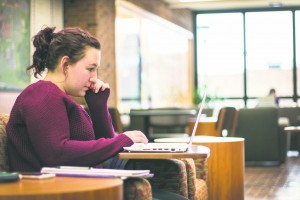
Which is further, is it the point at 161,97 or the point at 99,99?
the point at 161,97

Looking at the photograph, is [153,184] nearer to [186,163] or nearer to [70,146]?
[186,163]

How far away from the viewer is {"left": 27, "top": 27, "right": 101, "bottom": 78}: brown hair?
2.29 meters

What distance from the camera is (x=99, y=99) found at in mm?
2727

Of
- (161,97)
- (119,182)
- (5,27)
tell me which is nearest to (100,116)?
(119,182)

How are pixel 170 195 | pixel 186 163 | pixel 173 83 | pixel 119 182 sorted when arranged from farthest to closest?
pixel 173 83, pixel 186 163, pixel 170 195, pixel 119 182

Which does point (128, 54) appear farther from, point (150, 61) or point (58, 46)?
point (58, 46)

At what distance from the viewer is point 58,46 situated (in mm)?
2305

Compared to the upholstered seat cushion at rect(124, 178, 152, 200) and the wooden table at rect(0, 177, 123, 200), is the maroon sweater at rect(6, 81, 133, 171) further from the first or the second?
Answer: the wooden table at rect(0, 177, 123, 200)

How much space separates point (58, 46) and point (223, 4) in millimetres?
12652

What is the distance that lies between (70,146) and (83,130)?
0.74 ft

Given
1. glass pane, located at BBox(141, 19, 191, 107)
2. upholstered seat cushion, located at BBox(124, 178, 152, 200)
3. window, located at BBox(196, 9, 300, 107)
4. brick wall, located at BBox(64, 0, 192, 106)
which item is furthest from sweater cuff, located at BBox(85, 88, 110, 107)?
window, located at BBox(196, 9, 300, 107)

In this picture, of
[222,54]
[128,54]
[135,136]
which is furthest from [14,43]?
[222,54]

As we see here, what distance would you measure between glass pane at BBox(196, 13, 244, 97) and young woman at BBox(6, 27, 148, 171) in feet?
44.2

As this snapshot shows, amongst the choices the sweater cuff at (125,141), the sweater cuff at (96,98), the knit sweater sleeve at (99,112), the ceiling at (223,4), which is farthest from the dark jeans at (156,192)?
the ceiling at (223,4)
